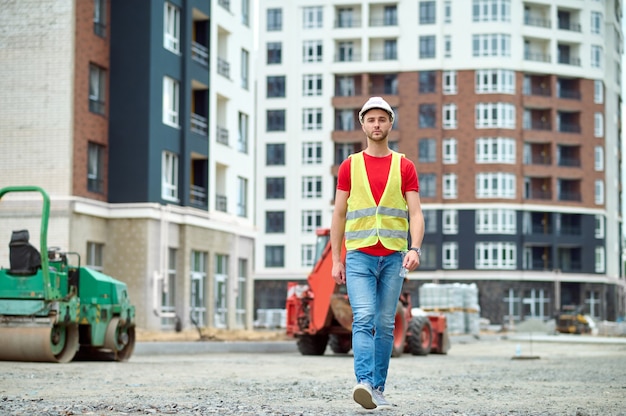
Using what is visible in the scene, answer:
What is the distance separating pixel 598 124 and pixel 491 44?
12169mm

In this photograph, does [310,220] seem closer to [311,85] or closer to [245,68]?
[311,85]

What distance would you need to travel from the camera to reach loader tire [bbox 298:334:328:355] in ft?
94.8

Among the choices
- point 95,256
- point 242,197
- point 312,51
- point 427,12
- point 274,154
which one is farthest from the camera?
point 274,154

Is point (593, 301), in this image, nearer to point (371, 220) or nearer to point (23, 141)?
point (23, 141)

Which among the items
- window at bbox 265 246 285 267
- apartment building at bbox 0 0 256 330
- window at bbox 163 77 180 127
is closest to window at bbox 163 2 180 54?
apartment building at bbox 0 0 256 330

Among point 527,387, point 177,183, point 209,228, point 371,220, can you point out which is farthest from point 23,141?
point 371,220

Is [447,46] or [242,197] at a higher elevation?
[447,46]

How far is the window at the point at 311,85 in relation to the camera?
98062 millimetres

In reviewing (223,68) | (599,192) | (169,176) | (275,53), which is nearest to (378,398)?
(169,176)

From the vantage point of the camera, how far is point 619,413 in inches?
352

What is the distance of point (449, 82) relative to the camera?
314ft

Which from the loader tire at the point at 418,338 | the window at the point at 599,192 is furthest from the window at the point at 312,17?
the loader tire at the point at 418,338

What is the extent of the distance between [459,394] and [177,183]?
111 feet

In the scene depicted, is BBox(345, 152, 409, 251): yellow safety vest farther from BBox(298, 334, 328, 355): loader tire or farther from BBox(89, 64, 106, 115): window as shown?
BBox(89, 64, 106, 115): window
